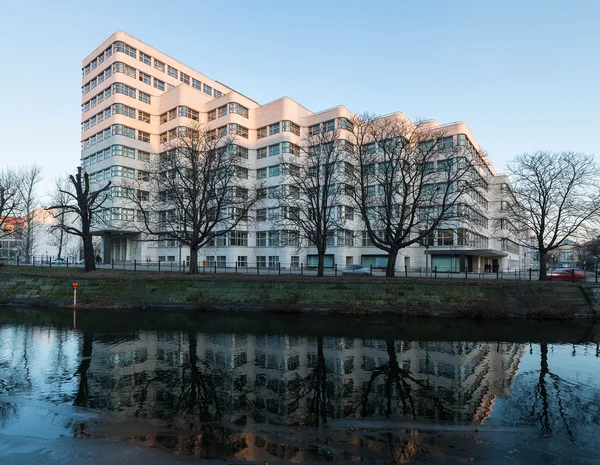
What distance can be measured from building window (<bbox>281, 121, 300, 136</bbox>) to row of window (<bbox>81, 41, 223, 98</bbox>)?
845 inches

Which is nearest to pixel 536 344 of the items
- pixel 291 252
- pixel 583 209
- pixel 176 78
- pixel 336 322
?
pixel 336 322

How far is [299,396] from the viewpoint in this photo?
29.9ft

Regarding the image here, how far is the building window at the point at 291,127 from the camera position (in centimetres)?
5456

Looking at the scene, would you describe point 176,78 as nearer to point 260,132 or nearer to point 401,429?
point 260,132

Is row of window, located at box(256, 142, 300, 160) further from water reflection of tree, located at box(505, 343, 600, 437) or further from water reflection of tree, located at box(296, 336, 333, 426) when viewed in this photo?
water reflection of tree, located at box(505, 343, 600, 437)

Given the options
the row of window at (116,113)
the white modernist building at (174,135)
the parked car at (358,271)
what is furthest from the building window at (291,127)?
the parked car at (358,271)

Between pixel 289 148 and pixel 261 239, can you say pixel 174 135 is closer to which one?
pixel 289 148

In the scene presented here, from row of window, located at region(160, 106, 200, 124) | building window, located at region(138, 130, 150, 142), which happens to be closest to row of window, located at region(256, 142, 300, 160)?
row of window, located at region(160, 106, 200, 124)

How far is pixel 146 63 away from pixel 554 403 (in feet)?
216

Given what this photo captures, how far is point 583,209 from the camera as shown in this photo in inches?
1109

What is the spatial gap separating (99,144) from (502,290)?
56913mm

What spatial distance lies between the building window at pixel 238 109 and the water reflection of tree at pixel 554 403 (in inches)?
2085

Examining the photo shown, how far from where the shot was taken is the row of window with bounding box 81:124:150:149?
5412 cm

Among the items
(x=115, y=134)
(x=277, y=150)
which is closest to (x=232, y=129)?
(x=277, y=150)
